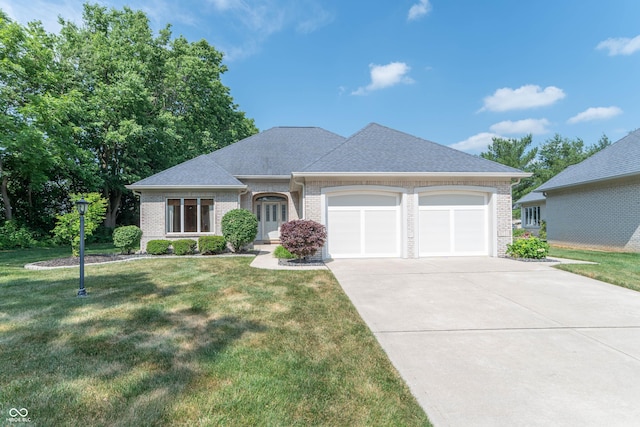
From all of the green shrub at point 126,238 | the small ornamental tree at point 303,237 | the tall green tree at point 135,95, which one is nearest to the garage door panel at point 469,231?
the small ornamental tree at point 303,237

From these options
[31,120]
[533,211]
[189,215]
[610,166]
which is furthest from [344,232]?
[533,211]

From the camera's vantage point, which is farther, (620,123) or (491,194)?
(620,123)

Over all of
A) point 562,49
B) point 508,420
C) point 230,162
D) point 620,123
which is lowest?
point 508,420

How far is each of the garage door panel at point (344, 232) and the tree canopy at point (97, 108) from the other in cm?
1454

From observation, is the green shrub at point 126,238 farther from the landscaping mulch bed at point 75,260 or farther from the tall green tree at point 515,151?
the tall green tree at point 515,151

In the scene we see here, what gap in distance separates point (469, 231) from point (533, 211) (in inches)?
638

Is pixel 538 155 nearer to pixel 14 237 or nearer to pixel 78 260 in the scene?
pixel 78 260

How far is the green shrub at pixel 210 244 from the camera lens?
1213 centimetres

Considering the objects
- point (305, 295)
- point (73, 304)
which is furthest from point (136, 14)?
point (305, 295)

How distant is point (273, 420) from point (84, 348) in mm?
2848

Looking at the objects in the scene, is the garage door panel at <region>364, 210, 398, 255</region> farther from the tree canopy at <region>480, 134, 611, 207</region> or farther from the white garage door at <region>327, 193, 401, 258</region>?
the tree canopy at <region>480, 134, 611, 207</region>

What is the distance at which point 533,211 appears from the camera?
23.3 metres

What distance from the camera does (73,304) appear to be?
545cm

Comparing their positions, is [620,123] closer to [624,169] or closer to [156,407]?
[624,169]
